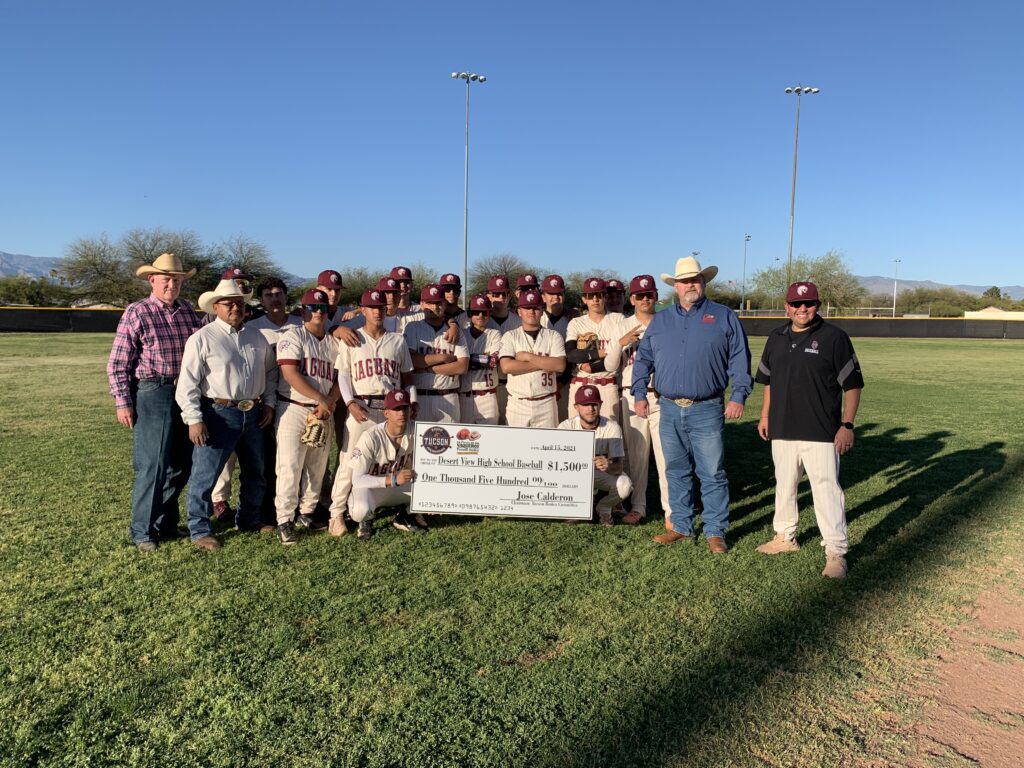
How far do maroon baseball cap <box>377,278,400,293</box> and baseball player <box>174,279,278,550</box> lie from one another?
4.08 ft

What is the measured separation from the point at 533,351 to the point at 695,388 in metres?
1.47

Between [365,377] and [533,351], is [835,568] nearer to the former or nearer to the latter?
[533,351]

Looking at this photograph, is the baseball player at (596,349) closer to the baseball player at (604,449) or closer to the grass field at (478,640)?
the baseball player at (604,449)

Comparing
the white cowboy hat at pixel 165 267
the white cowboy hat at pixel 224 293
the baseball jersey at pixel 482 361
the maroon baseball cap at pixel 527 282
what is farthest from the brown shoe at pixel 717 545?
the white cowboy hat at pixel 165 267

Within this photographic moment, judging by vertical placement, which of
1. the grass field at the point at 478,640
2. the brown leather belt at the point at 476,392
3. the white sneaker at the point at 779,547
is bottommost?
the grass field at the point at 478,640

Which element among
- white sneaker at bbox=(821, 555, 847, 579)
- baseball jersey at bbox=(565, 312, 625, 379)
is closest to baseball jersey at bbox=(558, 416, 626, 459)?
baseball jersey at bbox=(565, 312, 625, 379)

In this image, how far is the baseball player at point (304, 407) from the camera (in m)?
5.29

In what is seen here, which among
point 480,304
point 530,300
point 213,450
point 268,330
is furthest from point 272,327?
point 530,300

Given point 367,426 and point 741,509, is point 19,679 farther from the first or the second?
point 741,509

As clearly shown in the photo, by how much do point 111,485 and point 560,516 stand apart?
453 cm

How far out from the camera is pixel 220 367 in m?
4.92

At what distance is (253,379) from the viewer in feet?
16.8

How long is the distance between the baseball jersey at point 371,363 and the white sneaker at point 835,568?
11.2 ft

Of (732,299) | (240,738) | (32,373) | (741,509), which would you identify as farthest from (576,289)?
(240,738)
